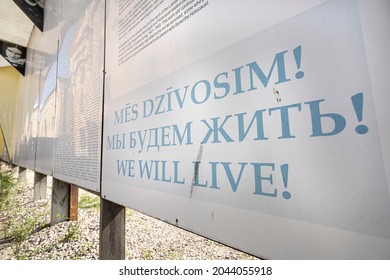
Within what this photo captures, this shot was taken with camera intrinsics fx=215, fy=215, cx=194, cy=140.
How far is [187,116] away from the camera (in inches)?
34.3

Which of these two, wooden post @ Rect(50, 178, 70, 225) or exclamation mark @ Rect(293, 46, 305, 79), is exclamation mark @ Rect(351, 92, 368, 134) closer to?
exclamation mark @ Rect(293, 46, 305, 79)

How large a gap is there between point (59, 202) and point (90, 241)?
1.03 m

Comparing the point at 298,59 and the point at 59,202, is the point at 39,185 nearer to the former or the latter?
the point at 59,202

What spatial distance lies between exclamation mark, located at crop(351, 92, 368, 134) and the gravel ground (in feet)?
7.30

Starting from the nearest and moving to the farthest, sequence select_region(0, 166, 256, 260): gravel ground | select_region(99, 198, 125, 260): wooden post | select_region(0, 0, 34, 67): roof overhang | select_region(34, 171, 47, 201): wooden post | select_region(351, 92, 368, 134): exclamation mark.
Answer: select_region(351, 92, 368, 134): exclamation mark
select_region(99, 198, 125, 260): wooden post
select_region(0, 166, 256, 260): gravel ground
select_region(34, 171, 47, 201): wooden post
select_region(0, 0, 34, 67): roof overhang

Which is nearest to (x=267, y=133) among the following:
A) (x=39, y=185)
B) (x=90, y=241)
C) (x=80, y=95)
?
(x=80, y=95)

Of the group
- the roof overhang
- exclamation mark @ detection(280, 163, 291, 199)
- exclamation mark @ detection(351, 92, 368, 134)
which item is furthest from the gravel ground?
the roof overhang

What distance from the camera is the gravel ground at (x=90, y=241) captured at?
2.53m

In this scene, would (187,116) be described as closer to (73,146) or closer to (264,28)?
(264,28)

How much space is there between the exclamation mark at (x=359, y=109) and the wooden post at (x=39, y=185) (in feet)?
18.8

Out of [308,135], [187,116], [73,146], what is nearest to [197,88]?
[187,116]

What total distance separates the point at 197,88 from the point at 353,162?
564 millimetres

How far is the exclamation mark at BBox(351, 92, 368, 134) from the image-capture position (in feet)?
1.52

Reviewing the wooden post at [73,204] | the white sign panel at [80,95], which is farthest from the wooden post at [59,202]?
the white sign panel at [80,95]
